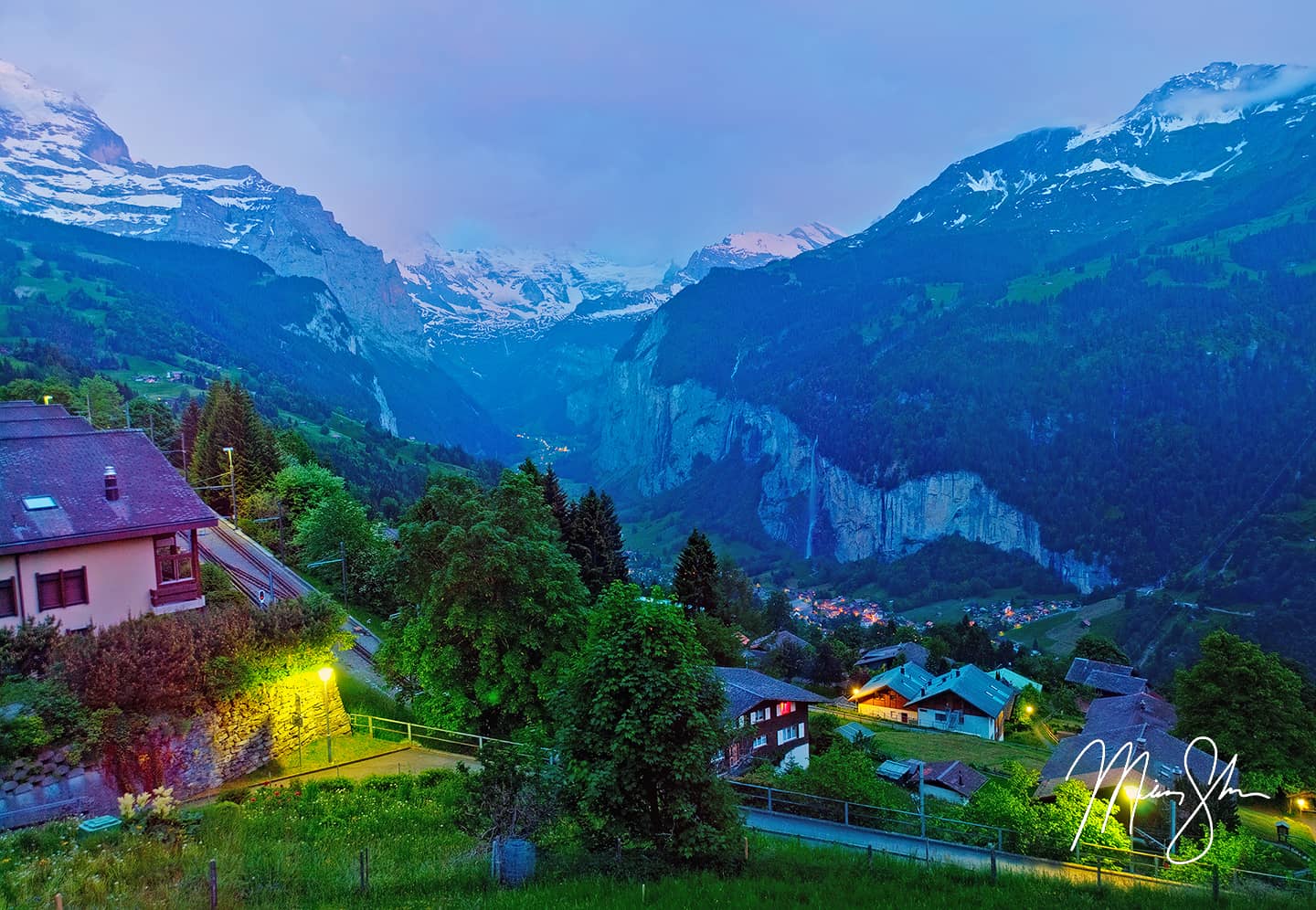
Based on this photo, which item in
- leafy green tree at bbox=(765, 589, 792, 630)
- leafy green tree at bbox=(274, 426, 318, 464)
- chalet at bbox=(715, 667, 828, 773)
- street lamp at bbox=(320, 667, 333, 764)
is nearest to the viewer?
street lamp at bbox=(320, 667, 333, 764)

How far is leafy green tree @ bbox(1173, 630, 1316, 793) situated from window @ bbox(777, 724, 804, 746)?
2511 cm

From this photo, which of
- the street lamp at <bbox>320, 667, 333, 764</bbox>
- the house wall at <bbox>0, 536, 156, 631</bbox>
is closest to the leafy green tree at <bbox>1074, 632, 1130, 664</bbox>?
the street lamp at <bbox>320, 667, 333, 764</bbox>

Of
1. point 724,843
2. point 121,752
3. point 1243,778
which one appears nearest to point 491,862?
point 724,843

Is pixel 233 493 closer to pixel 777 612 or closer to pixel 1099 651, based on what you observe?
pixel 777 612

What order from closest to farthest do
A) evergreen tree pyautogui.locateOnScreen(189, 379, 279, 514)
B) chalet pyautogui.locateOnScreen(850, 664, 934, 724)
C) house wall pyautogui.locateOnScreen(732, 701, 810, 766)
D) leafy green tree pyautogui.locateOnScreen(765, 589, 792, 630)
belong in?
house wall pyautogui.locateOnScreen(732, 701, 810, 766)
evergreen tree pyautogui.locateOnScreen(189, 379, 279, 514)
chalet pyautogui.locateOnScreen(850, 664, 934, 724)
leafy green tree pyautogui.locateOnScreen(765, 589, 792, 630)

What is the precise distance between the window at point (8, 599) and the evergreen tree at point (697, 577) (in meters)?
37.9

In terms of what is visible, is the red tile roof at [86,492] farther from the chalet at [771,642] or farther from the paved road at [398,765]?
the chalet at [771,642]

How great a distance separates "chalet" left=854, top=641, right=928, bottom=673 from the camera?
89188 mm

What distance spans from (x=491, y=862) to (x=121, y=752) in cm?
1017

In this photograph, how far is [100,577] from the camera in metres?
23.9

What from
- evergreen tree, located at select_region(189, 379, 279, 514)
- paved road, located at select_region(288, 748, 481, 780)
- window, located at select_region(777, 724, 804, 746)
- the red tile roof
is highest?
evergreen tree, located at select_region(189, 379, 279, 514)

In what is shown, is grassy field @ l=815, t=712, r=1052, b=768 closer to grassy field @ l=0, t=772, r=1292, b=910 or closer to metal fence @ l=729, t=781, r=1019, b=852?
metal fence @ l=729, t=781, r=1019, b=852

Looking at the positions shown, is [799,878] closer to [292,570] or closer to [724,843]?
[724,843]

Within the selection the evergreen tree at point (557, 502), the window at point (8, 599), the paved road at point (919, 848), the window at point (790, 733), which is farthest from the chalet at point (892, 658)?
the window at point (8, 599)
